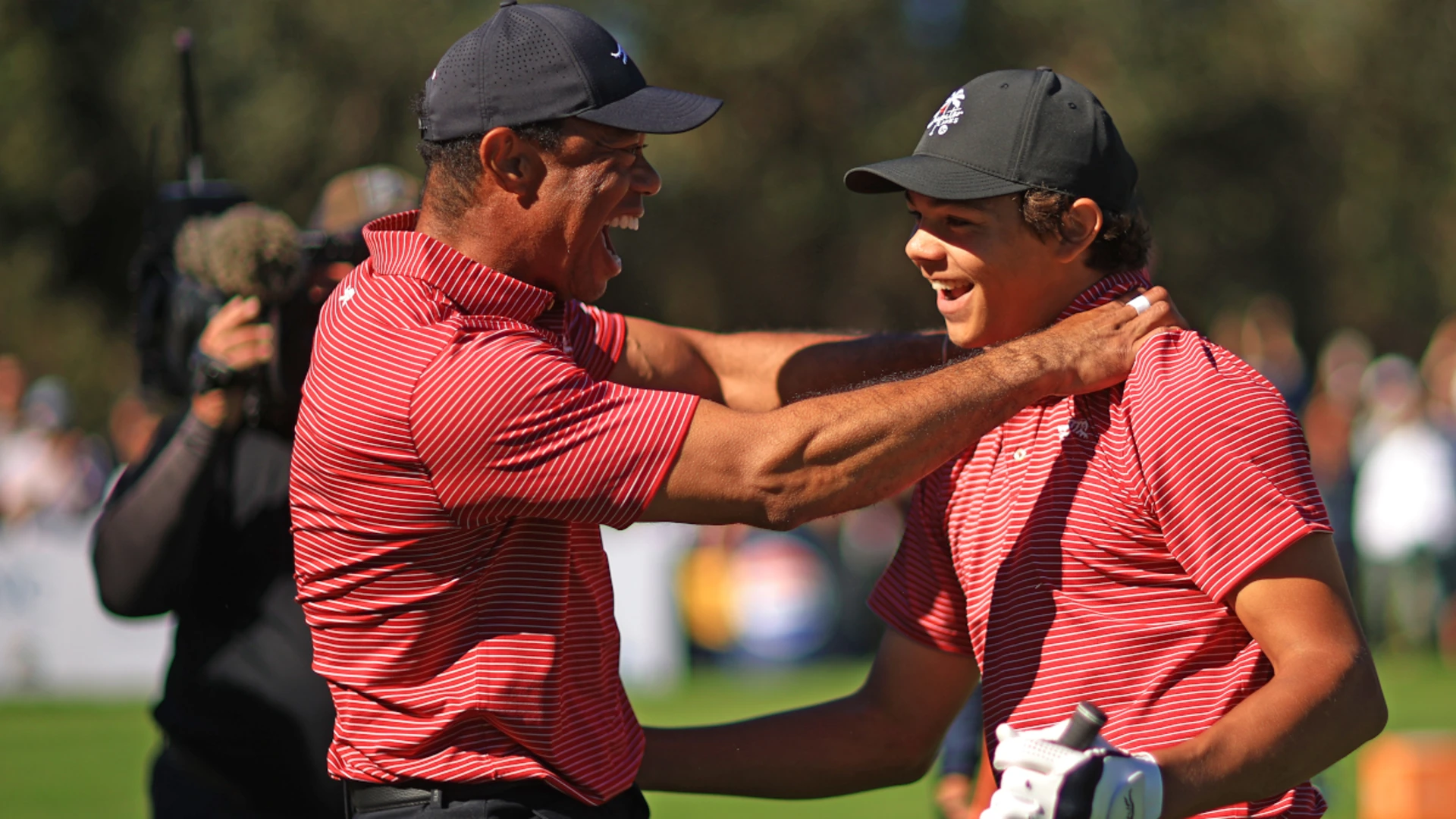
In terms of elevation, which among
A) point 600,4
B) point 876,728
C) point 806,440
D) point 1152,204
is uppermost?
point 806,440

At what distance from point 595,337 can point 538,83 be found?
79cm

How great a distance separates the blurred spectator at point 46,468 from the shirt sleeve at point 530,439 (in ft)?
43.8

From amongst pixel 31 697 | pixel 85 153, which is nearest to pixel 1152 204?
pixel 85 153

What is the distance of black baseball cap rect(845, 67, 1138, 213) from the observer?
10.3ft

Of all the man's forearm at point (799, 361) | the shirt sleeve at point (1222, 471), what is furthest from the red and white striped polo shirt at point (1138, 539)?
the man's forearm at point (799, 361)

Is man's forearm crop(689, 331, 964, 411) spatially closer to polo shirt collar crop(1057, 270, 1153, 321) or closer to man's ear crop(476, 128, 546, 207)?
polo shirt collar crop(1057, 270, 1153, 321)

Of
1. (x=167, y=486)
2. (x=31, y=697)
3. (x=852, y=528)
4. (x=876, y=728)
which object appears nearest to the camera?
(x=876, y=728)

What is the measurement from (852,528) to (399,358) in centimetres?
1351

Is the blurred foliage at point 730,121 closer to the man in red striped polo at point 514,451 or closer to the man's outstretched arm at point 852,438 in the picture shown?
the man in red striped polo at point 514,451

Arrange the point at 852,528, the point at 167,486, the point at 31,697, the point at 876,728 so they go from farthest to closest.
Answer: the point at 852,528
the point at 31,697
the point at 167,486
the point at 876,728

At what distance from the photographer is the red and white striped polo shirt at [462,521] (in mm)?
2881

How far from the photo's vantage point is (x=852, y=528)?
1623 centimetres

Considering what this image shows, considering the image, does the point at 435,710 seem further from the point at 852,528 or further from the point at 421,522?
the point at 852,528

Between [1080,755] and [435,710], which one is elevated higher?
[1080,755]
